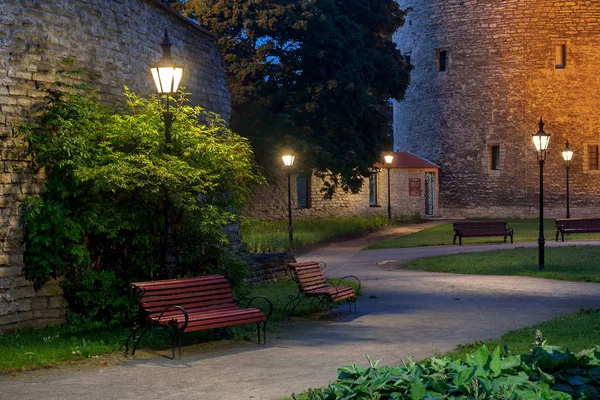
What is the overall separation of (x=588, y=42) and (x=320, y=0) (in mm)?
18089

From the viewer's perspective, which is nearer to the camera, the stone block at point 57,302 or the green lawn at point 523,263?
the stone block at point 57,302

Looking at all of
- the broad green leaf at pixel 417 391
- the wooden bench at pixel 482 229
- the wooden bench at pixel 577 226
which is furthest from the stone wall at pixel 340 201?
the broad green leaf at pixel 417 391

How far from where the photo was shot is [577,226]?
29.3 meters

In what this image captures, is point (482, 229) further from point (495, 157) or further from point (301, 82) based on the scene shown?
point (495, 157)

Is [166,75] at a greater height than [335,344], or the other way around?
[166,75]

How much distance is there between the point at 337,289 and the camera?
12836mm

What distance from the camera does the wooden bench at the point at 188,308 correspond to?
9.56 m

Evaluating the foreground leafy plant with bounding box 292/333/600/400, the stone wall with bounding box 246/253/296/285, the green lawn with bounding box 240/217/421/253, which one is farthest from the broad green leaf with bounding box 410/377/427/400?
the green lawn with bounding box 240/217/421/253

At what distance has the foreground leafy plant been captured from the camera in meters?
5.40

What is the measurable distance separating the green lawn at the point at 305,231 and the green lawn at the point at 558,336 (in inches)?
472

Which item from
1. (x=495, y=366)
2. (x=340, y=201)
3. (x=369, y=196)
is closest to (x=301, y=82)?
(x=340, y=201)

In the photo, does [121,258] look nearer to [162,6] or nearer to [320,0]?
[162,6]

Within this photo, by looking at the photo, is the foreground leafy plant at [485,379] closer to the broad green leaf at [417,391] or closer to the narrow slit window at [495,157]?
the broad green leaf at [417,391]

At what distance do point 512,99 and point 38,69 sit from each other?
3624cm
